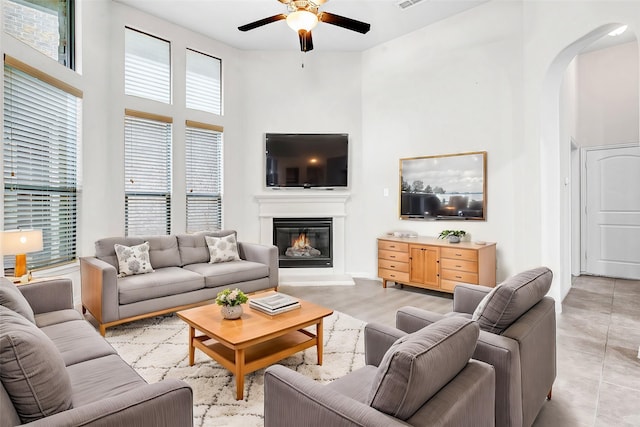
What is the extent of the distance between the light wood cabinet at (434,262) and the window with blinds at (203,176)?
255 cm

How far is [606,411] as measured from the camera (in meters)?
2.14

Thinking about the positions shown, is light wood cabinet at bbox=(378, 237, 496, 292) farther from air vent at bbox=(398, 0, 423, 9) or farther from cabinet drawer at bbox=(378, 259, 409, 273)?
air vent at bbox=(398, 0, 423, 9)

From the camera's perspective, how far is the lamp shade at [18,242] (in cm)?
271

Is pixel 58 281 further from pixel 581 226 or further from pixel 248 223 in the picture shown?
pixel 581 226

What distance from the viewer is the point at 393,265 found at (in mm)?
4949

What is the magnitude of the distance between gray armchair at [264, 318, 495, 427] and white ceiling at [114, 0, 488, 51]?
4.31 metres

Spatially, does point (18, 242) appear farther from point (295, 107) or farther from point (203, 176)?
point (295, 107)

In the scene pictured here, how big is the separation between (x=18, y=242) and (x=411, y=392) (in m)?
3.11

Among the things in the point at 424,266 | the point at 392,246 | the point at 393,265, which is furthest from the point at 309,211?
the point at 424,266

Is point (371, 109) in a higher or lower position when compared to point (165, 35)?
lower

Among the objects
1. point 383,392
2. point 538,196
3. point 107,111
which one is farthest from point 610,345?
point 107,111

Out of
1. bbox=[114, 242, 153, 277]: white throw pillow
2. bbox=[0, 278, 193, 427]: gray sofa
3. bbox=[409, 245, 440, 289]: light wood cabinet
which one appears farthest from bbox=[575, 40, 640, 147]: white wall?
bbox=[0, 278, 193, 427]: gray sofa

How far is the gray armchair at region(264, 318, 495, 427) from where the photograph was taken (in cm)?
109

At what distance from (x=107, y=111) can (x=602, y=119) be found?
731 centimetres
